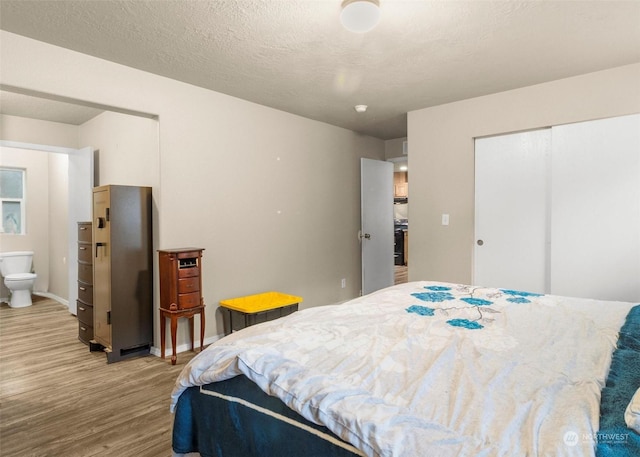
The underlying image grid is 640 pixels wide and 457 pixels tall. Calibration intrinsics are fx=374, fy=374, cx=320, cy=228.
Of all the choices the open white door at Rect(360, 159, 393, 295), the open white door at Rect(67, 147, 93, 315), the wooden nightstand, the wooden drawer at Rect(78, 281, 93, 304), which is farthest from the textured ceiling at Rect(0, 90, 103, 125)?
the open white door at Rect(360, 159, 393, 295)

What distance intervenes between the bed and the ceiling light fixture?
5.05 feet

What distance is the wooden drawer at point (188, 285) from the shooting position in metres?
3.06

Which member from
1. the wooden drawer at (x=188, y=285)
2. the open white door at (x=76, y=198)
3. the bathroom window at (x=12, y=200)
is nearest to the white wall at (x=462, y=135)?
the wooden drawer at (x=188, y=285)

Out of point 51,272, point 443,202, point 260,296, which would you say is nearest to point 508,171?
point 443,202

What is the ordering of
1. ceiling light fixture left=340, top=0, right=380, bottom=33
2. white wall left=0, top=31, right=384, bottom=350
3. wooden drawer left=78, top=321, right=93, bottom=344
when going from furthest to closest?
wooden drawer left=78, top=321, right=93, bottom=344
white wall left=0, top=31, right=384, bottom=350
ceiling light fixture left=340, top=0, right=380, bottom=33

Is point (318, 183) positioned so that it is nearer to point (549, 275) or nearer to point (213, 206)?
point (213, 206)

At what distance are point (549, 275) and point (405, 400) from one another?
298 cm

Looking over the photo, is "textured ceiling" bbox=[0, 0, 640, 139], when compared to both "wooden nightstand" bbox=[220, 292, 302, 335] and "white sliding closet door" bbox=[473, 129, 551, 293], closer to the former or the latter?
"white sliding closet door" bbox=[473, 129, 551, 293]

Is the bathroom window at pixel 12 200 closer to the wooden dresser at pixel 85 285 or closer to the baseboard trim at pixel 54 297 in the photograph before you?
the baseboard trim at pixel 54 297

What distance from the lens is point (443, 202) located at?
3.92 meters

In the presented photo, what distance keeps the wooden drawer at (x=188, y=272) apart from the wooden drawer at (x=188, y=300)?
16cm

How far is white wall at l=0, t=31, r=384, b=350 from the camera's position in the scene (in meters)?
2.75

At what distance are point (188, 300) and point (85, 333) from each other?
1350mm

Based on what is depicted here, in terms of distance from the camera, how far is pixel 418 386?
1053mm
